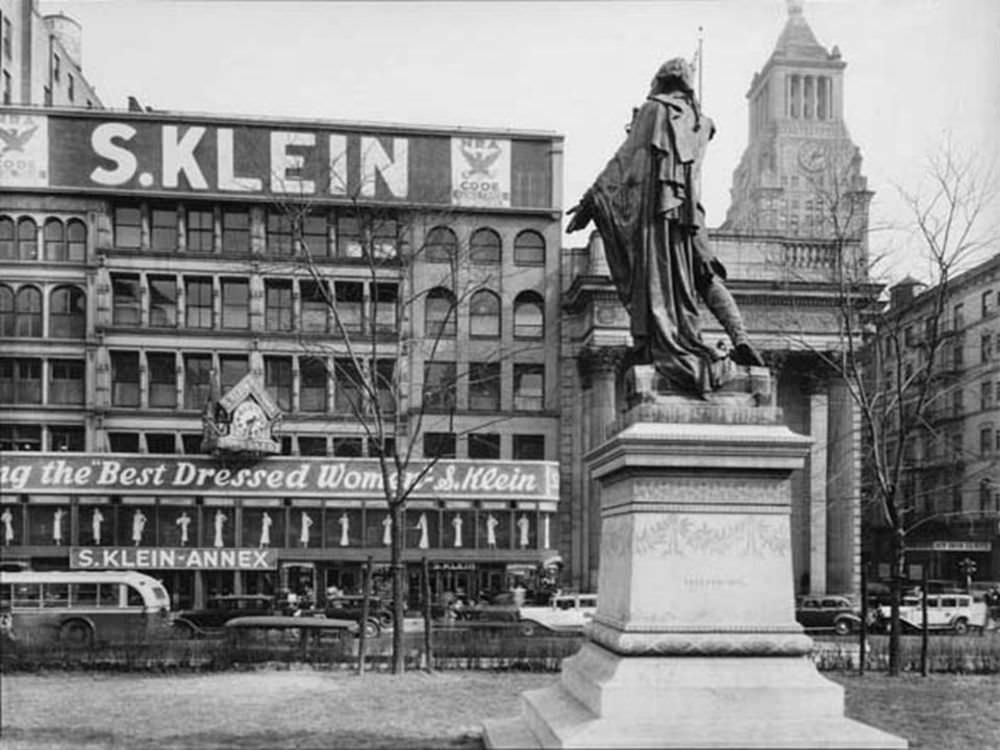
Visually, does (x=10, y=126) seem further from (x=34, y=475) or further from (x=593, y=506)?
(x=593, y=506)

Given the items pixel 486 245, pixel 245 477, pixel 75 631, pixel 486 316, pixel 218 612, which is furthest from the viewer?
pixel 486 316

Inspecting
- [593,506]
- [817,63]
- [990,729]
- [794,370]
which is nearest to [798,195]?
[794,370]

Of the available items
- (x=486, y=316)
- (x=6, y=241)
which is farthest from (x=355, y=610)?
(x=6, y=241)

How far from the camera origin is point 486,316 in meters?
42.9

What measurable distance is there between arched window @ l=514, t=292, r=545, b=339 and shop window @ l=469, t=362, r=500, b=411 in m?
1.95

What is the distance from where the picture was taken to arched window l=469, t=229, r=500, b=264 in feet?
139

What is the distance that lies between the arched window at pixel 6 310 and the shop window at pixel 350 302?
1261cm

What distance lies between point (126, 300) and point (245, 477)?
9.42m

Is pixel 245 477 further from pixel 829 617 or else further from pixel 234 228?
pixel 829 617

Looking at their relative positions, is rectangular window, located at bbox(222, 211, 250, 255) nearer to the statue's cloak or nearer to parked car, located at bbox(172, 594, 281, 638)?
parked car, located at bbox(172, 594, 281, 638)

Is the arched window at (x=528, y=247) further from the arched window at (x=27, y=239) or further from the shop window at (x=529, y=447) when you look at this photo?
the arched window at (x=27, y=239)

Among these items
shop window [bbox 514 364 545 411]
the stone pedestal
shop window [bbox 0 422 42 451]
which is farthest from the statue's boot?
shop window [bbox 0 422 42 451]

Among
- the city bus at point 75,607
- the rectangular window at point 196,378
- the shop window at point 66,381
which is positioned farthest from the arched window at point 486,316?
the city bus at point 75,607

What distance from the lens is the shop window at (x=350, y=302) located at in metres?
41.3
